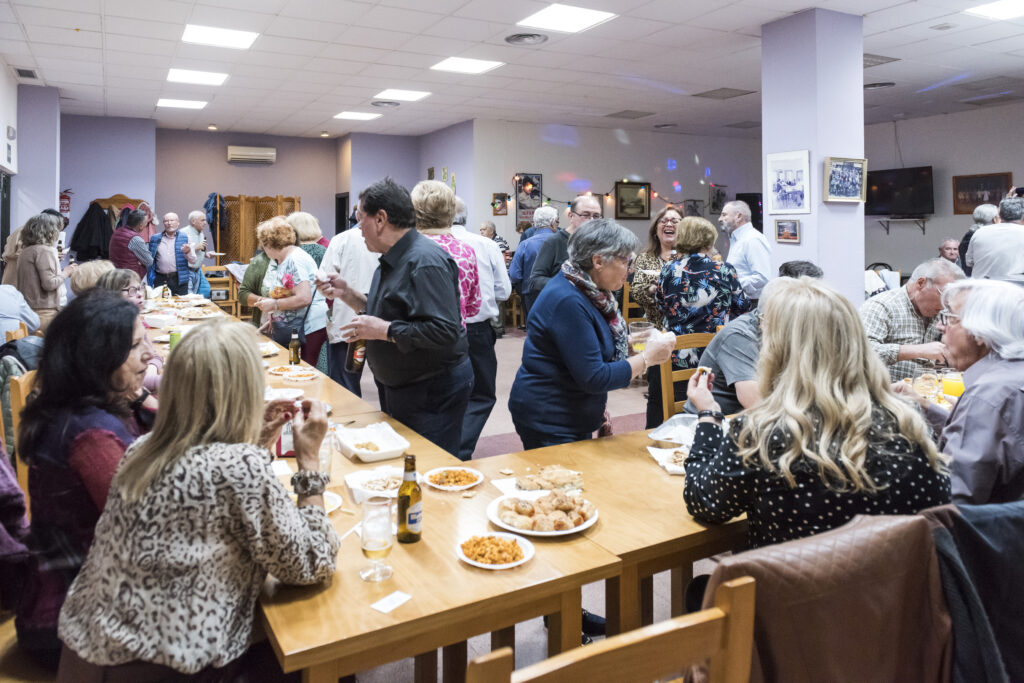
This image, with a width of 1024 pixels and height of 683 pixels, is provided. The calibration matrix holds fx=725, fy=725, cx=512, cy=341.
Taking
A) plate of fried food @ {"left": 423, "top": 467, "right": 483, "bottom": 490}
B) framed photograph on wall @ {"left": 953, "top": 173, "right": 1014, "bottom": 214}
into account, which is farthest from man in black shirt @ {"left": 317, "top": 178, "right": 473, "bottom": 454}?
framed photograph on wall @ {"left": 953, "top": 173, "right": 1014, "bottom": 214}

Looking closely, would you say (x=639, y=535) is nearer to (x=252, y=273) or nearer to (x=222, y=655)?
(x=222, y=655)

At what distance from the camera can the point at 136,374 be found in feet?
5.84

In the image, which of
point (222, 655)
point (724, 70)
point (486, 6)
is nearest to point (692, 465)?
point (222, 655)

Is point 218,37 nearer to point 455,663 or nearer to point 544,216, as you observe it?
point 544,216

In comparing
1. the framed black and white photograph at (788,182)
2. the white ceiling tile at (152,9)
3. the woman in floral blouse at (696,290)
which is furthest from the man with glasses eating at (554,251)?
the white ceiling tile at (152,9)

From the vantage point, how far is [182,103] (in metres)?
9.45

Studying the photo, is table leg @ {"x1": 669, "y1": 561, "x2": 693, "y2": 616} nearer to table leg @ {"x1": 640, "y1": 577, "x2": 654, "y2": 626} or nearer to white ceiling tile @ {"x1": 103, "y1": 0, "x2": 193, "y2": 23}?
table leg @ {"x1": 640, "y1": 577, "x2": 654, "y2": 626}

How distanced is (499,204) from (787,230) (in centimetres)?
556

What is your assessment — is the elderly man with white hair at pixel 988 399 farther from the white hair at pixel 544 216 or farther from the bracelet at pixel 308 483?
the white hair at pixel 544 216

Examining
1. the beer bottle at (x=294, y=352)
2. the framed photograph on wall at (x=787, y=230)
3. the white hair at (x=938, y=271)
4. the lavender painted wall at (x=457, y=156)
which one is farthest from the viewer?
the lavender painted wall at (x=457, y=156)

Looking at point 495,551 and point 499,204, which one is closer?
point 495,551

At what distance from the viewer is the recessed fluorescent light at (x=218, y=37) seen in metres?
6.12

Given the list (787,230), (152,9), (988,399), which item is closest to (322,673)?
(988,399)

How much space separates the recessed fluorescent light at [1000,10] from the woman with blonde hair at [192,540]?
6.34 m
